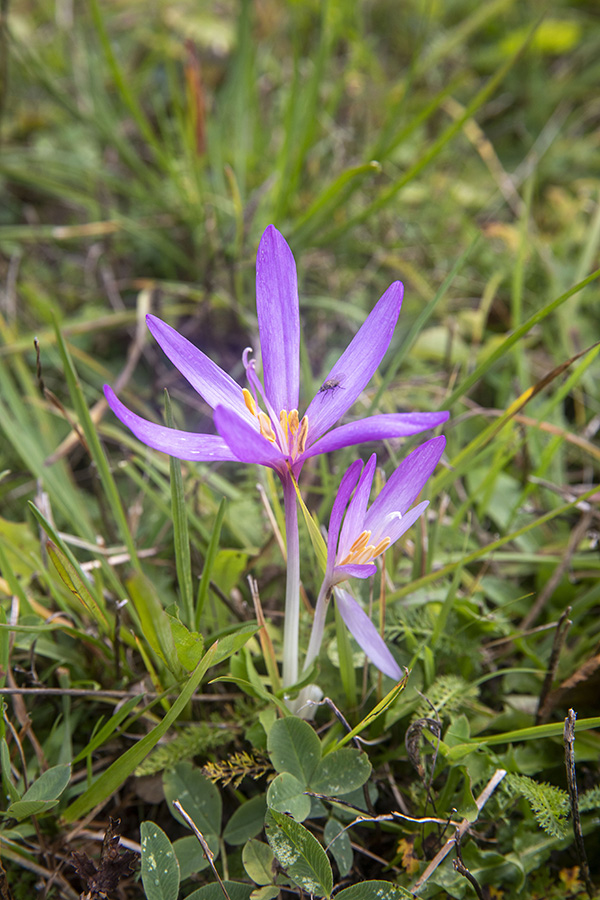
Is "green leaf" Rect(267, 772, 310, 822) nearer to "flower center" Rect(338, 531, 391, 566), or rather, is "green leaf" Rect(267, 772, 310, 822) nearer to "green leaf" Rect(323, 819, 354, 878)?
"green leaf" Rect(323, 819, 354, 878)

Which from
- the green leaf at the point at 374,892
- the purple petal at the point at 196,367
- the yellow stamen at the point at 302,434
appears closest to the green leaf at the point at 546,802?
the green leaf at the point at 374,892

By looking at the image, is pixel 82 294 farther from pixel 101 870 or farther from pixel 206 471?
pixel 101 870

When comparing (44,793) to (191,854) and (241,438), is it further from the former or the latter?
(241,438)

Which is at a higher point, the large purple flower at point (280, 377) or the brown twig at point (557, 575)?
the large purple flower at point (280, 377)

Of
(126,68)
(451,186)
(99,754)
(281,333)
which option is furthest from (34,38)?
(99,754)

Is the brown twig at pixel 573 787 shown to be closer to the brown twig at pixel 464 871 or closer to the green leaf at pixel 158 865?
the brown twig at pixel 464 871

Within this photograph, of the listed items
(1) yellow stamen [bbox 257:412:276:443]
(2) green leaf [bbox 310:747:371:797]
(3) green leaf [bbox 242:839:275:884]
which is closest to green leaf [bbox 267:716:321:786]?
(2) green leaf [bbox 310:747:371:797]

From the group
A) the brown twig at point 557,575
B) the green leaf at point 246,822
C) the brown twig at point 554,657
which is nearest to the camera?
the green leaf at point 246,822
